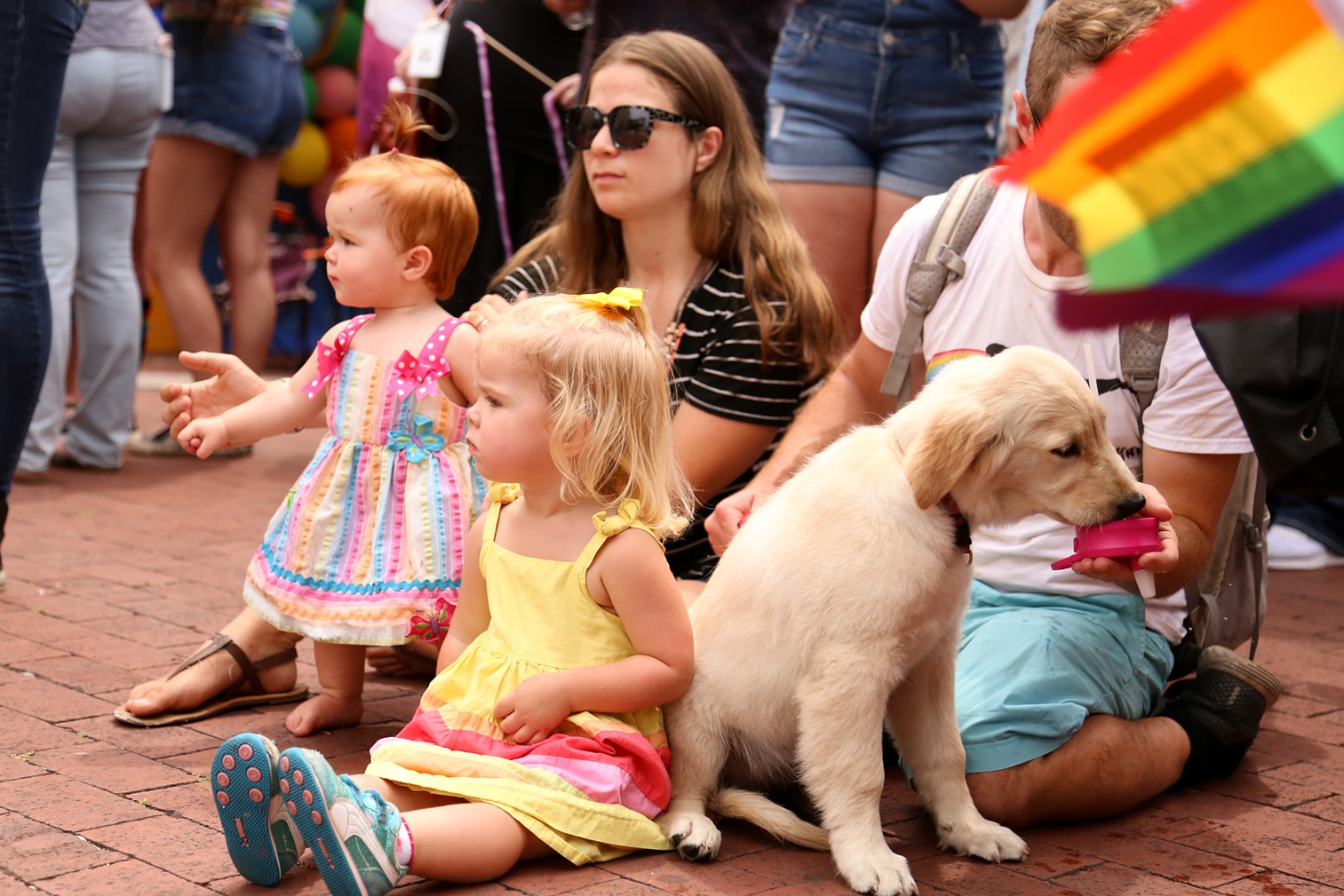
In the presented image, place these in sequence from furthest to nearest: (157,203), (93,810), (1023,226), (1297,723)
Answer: (157,203), (1297,723), (1023,226), (93,810)

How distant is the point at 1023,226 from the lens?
329 centimetres

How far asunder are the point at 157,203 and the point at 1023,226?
4.77m

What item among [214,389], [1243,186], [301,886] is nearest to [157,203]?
[214,389]

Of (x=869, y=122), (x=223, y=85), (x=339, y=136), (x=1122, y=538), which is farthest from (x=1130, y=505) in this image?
(x=339, y=136)

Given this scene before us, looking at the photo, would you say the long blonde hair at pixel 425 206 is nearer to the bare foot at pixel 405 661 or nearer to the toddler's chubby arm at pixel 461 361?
the toddler's chubby arm at pixel 461 361

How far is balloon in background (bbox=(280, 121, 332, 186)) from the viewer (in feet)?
36.3

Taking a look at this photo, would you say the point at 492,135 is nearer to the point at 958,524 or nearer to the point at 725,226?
the point at 725,226

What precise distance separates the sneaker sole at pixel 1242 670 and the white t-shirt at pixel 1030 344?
101mm

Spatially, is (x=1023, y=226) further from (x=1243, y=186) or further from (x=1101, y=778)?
(x=1243, y=186)

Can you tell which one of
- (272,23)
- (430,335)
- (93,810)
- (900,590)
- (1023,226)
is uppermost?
(272,23)

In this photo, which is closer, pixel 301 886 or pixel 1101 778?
pixel 301 886

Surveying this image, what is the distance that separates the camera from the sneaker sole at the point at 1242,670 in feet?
11.1

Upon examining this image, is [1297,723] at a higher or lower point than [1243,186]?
lower

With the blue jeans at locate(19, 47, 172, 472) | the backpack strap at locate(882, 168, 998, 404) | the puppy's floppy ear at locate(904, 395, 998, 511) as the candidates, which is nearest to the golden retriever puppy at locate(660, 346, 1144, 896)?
the puppy's floppy ear at locate(904, 395, 998, 511)
